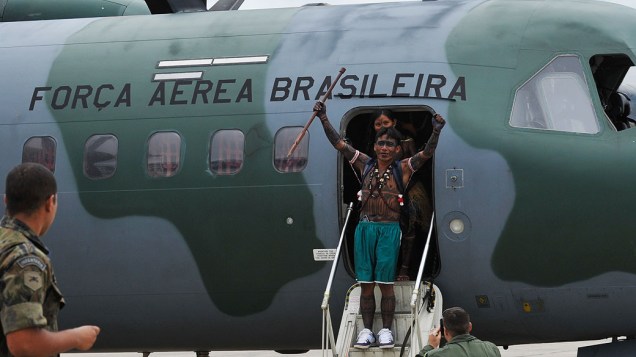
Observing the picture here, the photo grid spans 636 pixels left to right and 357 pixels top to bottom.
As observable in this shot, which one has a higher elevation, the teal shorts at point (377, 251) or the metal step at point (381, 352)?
the teal shorts at point (377, 251)

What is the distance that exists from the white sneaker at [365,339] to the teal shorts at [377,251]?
1.61 ft

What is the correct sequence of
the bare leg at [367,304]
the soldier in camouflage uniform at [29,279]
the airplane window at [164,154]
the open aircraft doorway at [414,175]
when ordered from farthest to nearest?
1. the airplane window at [164,154]
2. the open aircraft doorway at [414,175]
3. the bare leg at [367,304]
4. the soldier in camouflage uniform at [29,279]

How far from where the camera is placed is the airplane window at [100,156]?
12148mm

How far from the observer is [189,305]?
1188 cm

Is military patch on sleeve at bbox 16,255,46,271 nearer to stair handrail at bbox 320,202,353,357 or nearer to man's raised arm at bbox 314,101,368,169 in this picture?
stair handrail at bbox 320,202,353,357


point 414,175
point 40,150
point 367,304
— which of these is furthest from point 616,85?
point 40,150

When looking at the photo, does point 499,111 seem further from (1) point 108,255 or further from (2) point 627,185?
(1) point 108,255

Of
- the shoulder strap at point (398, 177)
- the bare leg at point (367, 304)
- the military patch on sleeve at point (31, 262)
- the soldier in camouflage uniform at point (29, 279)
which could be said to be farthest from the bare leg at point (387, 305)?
the military patch on sleeve at point (31, 262)

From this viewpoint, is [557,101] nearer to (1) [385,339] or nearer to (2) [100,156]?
(1) [385,339]

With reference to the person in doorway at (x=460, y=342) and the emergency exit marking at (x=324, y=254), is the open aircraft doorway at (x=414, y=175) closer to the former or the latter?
the emergency exit marking at (x=324, y=254)

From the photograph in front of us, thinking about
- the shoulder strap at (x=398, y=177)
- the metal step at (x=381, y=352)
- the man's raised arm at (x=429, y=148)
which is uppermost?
the man's raised arm at (x=429, y=148)

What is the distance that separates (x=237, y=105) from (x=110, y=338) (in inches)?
112

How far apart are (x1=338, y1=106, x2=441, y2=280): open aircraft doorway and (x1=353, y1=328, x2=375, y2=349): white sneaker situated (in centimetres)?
77

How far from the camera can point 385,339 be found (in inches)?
420
